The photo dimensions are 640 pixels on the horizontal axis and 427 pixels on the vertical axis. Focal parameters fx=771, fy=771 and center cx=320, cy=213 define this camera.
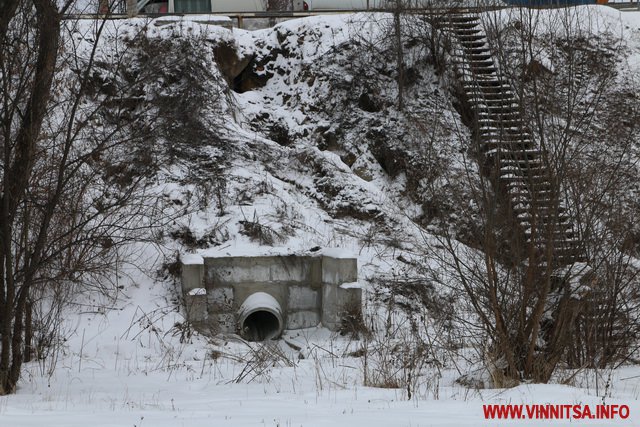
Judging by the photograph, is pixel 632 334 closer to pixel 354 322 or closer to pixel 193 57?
pixel 354 322

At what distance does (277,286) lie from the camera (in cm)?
1150

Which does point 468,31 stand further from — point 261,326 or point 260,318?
point 261,326

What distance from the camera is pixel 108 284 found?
11.2 meters

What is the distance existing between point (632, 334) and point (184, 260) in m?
5.99

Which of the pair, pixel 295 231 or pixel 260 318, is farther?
pixel 295 231

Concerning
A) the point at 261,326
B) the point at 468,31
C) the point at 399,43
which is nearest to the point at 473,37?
the point at 468,31

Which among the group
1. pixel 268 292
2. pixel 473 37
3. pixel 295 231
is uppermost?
pixel 473 37

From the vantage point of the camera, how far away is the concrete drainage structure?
10906 millimetres

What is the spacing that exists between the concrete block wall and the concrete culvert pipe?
0.20 m

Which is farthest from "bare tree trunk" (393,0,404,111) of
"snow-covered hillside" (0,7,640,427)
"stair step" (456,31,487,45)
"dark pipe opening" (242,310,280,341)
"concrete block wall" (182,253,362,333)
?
"dark pipe opening" (242,310,280,341)

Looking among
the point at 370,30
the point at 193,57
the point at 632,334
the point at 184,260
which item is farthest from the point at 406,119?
the point at 632,334

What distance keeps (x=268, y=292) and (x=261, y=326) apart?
0.66m

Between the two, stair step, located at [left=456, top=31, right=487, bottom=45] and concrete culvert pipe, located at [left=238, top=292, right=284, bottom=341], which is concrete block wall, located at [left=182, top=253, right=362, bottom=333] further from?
stair step, located at [left=456, top=31, right=487, bottom=45]

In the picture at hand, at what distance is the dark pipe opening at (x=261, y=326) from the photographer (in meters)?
11.3
